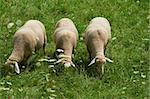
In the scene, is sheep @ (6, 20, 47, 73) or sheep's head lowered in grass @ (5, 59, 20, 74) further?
sheep @ (6, 20, 47, 73)

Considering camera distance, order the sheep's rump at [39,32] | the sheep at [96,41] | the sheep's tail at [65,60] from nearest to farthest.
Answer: the sheep's tail at [65,60]
the sheep at [96,41]
the sheep's rump at [39,32]

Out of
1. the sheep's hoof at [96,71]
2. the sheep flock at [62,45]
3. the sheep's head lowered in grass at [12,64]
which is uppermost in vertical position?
the sheep flock at [62,45]

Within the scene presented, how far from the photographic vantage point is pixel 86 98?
5.54m

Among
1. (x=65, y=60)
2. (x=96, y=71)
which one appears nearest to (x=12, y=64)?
(x=65, y=60)

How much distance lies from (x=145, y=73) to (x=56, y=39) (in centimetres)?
125

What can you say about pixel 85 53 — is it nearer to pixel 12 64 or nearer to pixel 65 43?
pixel 65 43

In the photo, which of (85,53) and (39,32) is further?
(85,53)

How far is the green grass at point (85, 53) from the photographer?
570 centimetres

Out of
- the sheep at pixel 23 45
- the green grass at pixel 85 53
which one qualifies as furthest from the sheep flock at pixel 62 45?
the green grass at pixel 85 53

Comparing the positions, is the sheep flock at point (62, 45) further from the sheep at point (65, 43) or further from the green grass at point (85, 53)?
the green grass at point (85, 53)

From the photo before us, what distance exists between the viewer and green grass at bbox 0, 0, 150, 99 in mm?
5695

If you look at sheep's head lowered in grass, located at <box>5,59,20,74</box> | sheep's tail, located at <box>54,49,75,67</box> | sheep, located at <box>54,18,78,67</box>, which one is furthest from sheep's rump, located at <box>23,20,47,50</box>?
sheep's head lowered in grass, located at <box>5,59,20,74</box>

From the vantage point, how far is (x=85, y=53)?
6586mm

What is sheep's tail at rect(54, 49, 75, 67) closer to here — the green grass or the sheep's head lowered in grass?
the green grass
